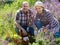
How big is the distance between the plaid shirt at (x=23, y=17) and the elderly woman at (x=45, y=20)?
0.11m

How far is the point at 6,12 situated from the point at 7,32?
1.15ft

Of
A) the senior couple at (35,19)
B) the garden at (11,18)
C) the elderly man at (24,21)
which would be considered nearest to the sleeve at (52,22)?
the senior couple at (35,19)

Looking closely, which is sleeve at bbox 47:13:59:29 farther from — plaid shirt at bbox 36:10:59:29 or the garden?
the garden

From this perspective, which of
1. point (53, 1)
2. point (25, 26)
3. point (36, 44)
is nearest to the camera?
point (36, 44)

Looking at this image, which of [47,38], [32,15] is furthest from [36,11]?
[47,38]

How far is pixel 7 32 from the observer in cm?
496

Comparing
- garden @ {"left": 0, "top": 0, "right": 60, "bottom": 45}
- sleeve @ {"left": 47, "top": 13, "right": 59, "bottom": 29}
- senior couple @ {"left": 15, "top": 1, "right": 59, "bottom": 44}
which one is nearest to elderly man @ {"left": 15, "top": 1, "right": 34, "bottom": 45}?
senior couple @ {"left": 15, "top": 1, "right": 59, "bottom": 44}

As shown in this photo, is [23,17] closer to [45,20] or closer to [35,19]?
[35,19]

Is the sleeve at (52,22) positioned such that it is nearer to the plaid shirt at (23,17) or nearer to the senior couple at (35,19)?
the senior couple at (35,19)

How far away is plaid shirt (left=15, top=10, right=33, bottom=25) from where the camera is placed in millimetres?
4793

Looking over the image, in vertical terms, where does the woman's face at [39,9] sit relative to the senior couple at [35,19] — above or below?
above

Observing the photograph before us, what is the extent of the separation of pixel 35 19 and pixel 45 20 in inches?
5.9

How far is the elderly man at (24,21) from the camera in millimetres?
4777

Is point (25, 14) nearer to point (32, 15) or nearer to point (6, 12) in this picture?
point (32, 15)
